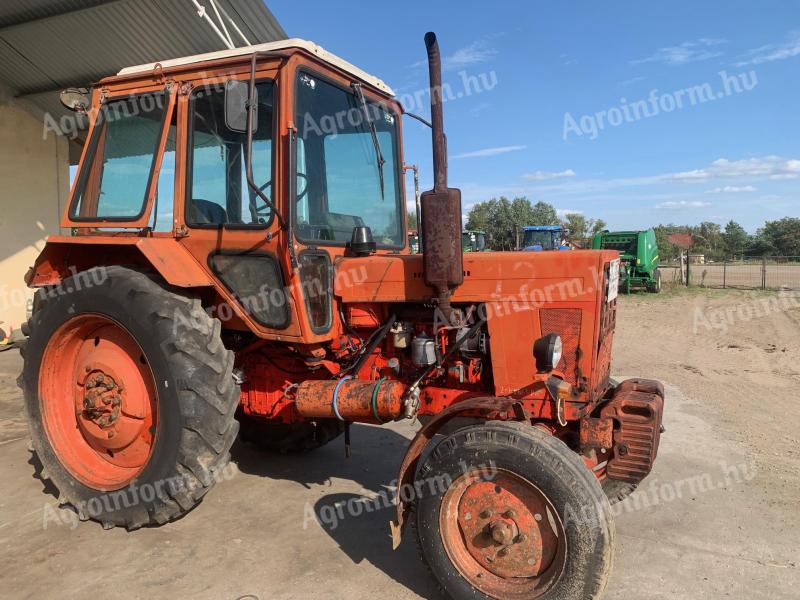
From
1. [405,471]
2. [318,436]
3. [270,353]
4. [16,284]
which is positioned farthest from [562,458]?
[16,284]

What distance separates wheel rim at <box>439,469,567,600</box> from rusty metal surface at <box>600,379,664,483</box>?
58cm

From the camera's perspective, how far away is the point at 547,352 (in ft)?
9.43

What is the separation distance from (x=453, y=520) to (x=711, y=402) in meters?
4.54

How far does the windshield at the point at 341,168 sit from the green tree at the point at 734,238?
5125cm

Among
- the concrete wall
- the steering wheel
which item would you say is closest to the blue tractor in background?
the concrete wall

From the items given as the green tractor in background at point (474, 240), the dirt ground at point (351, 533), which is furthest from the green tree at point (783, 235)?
the dirt ground at point (351, 533)

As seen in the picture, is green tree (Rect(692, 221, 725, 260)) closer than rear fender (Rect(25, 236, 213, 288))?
No

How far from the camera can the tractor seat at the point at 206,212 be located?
3466mm

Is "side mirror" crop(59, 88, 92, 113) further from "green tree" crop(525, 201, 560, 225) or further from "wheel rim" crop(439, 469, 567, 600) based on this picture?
"green tree" crop(525, 201, 560, 225)

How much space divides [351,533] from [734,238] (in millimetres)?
61769

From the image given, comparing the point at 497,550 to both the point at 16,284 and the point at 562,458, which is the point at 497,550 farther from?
the point at 16,284

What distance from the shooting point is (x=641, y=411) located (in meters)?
2.92

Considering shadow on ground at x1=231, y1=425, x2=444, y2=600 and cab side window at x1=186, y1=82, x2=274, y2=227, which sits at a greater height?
cab side window at x1=186, y1=82, x2=274, y2=227

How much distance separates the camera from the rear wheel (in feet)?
14.9
